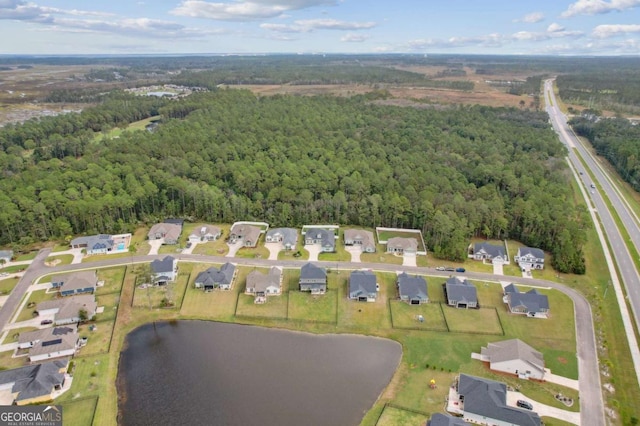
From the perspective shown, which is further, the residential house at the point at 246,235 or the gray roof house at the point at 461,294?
the residential house at the point at 246,235

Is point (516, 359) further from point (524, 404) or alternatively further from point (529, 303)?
A: point (529, 303)

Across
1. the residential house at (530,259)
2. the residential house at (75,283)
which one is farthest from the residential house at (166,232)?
the residential house at (530,259)

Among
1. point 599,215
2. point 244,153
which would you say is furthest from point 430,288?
point 244,153

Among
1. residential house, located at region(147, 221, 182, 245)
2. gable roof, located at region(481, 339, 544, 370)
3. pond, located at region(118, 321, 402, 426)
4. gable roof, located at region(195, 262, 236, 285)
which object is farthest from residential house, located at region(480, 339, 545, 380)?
residential house, located at region(147, 221, 182, 245)

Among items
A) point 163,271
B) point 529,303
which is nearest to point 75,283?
Answer: point 163,271

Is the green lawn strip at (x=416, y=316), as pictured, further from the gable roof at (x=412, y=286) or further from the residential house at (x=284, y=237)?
the residential house at (x=284, y=237)

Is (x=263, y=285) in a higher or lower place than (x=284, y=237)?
lower
